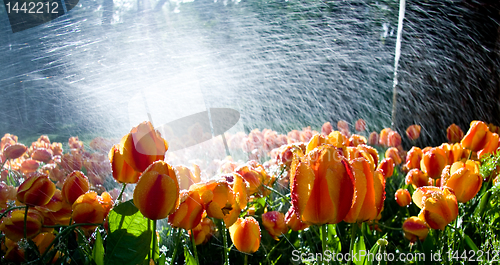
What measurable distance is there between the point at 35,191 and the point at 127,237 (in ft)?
0.61

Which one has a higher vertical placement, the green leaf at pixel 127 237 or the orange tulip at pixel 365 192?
the orange tulip at pixel 365 192

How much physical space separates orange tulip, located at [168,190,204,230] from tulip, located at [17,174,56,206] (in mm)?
247

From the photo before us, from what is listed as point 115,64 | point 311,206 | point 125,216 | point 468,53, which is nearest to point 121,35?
point 115,64

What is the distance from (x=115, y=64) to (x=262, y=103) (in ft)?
6.82

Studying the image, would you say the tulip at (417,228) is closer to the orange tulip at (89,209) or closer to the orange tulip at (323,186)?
the orange tulip at (323,186)

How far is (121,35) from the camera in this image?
47.4 inches

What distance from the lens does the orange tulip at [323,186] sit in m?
0.46

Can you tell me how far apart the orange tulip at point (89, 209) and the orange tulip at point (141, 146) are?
10 cm

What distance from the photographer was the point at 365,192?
1.62ft

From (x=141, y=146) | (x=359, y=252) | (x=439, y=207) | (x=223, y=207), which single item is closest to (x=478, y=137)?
(x=439, y=207)

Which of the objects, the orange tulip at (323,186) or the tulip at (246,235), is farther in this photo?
the tulip at (246,235)

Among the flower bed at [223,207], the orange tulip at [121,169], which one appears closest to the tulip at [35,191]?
the flower bed at [223,207]

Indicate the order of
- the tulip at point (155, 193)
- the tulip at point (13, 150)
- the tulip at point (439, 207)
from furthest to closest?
the tulip at point (13, 150) → the tulip at point (439, 207) → the tulip at point (155, 193)

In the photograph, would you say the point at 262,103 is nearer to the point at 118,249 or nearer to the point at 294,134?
the point at 294,134
